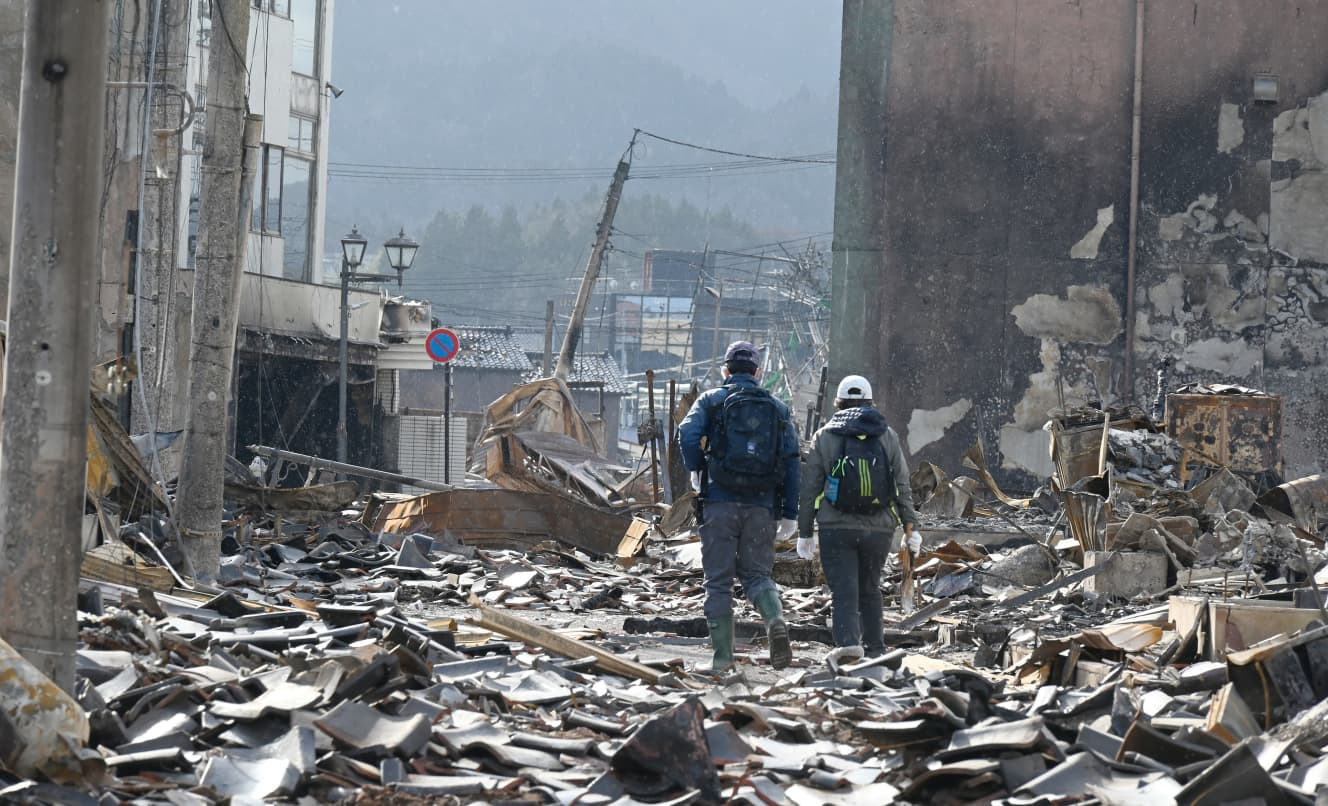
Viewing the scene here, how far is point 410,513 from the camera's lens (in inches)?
664

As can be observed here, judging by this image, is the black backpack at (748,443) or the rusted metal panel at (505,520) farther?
the rusted metal panel at (505,520)

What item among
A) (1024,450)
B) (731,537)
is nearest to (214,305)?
(731,537)

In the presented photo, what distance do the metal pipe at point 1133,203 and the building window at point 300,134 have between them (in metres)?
19.4

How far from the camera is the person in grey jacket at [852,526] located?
9.55 metres

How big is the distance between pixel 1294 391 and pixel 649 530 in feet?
36.5

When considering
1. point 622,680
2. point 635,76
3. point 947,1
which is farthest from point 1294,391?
point 635,76

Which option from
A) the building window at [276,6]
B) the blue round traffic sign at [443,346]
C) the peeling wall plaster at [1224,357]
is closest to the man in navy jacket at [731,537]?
the peeling wall plaster at [1224,357]

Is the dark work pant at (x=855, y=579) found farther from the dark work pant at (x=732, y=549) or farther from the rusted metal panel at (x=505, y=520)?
the rusted metal panel at (x=505, y=520)

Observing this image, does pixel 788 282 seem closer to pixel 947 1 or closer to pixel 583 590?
pixel 947 1

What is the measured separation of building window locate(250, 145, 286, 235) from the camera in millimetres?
35062

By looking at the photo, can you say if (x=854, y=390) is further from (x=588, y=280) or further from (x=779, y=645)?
(x=588, y=280)

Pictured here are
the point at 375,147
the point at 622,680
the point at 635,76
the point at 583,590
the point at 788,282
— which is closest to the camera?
the point at 622,680

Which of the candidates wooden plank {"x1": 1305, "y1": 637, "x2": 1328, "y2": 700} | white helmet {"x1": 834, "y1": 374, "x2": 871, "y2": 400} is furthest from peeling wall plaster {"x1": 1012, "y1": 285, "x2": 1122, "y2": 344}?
wooden plank {"x1": 1305, "y1": 637, "x2": 1328, "y2": 700}

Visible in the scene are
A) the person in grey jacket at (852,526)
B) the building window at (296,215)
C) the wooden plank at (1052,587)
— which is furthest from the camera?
the building window at (296,215)
